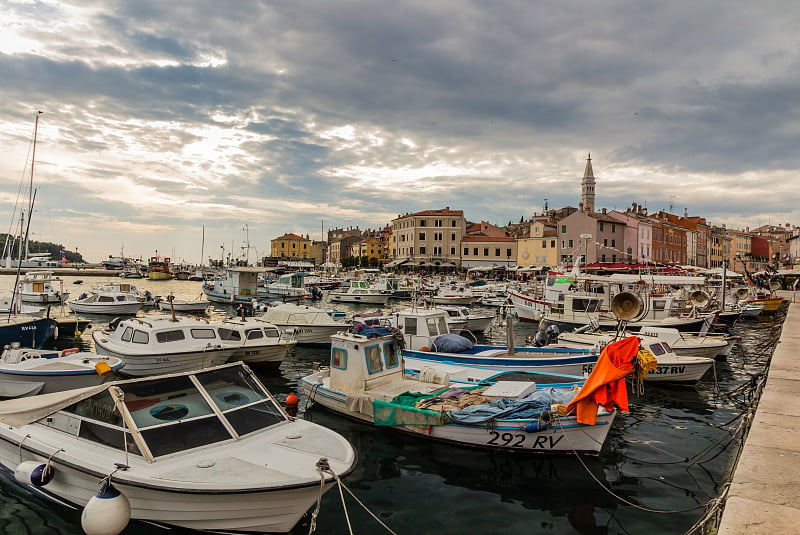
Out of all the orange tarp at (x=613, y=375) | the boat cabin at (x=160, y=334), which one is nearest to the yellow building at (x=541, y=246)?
the boat cabin at (x=160, y=334)

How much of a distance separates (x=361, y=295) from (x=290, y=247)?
5054 inches

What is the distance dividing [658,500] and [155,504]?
8.28 meters

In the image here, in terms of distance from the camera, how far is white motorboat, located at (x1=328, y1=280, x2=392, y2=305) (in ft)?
181

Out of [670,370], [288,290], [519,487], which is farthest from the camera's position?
[288,290]

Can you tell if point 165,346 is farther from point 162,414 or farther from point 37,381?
point 162,414

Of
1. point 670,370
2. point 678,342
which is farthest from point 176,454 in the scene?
point 678,342

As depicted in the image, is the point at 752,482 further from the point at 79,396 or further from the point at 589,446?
the point at 79,396

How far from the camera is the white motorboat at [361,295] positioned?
5522cm

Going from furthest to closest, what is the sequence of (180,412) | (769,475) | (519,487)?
1. (519,487)
2. (180,412)
3. (769,475)

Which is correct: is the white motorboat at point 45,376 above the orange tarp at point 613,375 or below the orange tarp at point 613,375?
below

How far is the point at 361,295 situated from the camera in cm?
5556

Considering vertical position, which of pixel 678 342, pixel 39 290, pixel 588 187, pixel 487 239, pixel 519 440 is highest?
pixel 588 187

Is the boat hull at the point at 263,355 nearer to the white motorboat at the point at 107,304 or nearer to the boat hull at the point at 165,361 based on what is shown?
the boat hull at the point at 165,361

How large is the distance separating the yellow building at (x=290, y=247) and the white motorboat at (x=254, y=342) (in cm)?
16030
